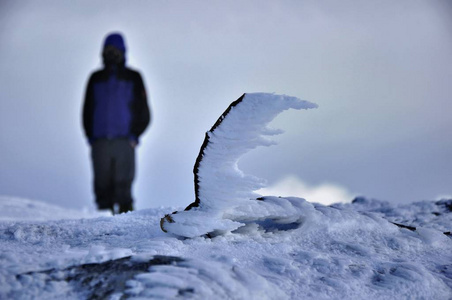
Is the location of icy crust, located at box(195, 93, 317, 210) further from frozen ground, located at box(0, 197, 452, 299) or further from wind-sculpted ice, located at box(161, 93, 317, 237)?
frozen ground, located at box(0, 197, 452, 299)

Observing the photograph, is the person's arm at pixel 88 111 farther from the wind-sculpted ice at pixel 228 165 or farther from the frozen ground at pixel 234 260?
the wind-sculpted ice at pixel 228 165

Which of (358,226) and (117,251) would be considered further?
(358,226)

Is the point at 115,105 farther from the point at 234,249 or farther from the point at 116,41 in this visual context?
the point at 234,249

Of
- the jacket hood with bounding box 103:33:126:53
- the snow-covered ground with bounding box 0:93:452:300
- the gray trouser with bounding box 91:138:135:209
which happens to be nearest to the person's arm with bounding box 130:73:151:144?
the gray trouser with bounding box 91:138:135:209

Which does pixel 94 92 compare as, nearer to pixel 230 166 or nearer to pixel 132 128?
pixel 132 128

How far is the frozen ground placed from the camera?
69.5 inches

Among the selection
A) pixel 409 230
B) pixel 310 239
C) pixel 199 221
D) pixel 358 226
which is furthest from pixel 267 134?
pixel 409 230

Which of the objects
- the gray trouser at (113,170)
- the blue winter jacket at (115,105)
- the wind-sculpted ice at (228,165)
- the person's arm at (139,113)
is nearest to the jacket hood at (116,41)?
the blue winter jacket at (115,105)

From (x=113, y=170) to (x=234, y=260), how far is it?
5.97 m

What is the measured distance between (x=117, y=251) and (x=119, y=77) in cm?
610

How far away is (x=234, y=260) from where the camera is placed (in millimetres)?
2064

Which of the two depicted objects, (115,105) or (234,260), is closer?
(234,260)

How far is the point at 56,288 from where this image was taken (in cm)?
176

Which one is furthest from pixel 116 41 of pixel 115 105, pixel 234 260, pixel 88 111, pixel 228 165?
pixel 234 260
